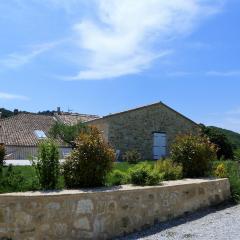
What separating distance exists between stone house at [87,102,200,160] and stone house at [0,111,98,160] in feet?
17.1

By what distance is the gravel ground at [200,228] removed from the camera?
7.79 meters

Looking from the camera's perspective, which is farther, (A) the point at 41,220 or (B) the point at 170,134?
(B) the point at 170,134

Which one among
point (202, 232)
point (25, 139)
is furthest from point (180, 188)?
point (25, 139)

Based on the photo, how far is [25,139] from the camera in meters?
42.0

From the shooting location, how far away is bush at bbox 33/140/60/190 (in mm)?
8148

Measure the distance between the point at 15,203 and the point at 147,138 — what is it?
3031 centimetres

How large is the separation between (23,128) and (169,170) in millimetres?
35684

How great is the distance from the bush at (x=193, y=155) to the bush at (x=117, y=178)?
2.35 metres

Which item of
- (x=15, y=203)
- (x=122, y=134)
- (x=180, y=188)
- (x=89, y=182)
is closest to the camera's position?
(x=15, y=203)

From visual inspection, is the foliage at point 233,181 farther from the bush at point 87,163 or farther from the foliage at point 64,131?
the foliage at point 64,131

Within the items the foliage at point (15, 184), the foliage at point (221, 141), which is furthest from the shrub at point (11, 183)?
the foliage at point (221, 141)

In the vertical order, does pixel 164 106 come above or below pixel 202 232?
above

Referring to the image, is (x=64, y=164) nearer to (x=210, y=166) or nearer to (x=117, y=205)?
(x=117, y=205)

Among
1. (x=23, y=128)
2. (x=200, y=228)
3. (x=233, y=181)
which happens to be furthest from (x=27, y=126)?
(x=200, y=228)
